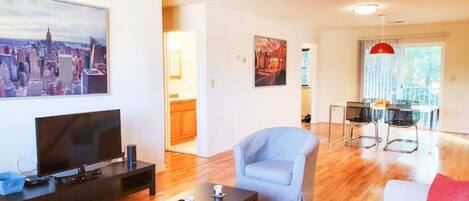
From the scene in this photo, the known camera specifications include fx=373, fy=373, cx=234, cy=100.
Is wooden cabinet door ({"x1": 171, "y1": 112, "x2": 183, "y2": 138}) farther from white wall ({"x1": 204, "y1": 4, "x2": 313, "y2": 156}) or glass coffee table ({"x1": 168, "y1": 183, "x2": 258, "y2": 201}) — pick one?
glass coffee table ({"x1": 168, "y1": 183, "x2": 258, "y2": 201})

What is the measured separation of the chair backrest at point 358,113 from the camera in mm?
6031

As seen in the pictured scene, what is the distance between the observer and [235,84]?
583 centimetres

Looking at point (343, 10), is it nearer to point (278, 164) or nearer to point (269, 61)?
point (269, 61)

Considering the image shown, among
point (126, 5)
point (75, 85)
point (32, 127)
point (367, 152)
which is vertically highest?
point (126, 5)

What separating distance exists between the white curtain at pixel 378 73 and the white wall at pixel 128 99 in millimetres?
5447

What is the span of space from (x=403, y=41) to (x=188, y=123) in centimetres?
481

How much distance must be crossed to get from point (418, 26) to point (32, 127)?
7292 mm

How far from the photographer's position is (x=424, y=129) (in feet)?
25.3

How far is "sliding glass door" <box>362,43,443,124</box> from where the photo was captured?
7.61 meters

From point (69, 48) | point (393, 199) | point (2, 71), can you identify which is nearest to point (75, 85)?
point (69, 48)

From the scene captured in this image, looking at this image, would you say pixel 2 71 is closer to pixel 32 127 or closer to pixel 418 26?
pixel 32 127

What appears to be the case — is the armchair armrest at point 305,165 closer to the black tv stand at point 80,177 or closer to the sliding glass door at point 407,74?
the black tv stand at point 80,177

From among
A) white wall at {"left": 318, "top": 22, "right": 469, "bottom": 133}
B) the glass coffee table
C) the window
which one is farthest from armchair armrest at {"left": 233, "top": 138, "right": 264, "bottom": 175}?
the window

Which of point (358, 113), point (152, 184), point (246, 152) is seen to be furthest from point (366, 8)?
point (152, 184)
